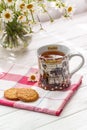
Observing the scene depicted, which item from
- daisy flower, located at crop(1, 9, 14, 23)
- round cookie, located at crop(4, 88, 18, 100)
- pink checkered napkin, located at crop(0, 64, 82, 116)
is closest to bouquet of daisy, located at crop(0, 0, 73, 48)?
daisy flower, located at crop(1, 9, 14, 23)

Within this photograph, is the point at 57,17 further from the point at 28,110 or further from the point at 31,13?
the point at 28,110

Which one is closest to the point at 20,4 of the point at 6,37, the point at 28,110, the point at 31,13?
the point at 31,13

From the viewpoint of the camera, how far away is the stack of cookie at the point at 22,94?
0.98 m

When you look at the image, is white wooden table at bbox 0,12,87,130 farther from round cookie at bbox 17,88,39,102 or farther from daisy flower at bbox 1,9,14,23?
daisy flower at bbox 1,9,14,23

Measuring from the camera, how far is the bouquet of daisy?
46.3 inches

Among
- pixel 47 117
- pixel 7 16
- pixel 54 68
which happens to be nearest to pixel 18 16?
pixel 7 16

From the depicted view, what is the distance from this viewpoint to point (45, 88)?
41.1 inches

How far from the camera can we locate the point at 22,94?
3.28 feet

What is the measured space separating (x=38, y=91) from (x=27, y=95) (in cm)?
5

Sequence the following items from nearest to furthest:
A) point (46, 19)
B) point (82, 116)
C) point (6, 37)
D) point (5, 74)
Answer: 1. point (82, 116)
2. point (5, 74)
3. point (6, 37)
4. point (46, 19)

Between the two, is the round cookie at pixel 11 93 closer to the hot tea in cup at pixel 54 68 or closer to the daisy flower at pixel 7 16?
the hot tea in cup at pixel 54 68

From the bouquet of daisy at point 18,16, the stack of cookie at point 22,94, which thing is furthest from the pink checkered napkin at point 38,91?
the bouquet of daisy at point 18,16

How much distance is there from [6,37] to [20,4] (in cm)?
16

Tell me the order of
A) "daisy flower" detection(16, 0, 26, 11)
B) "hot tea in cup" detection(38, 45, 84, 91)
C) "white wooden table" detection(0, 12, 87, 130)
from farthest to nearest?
"daisy flower" detection(16, 0, 26, 11) → "hot tea in cup" detection(38, 45, 84, 91) → "white wooden table" detection(0, 12, 87, 130)
